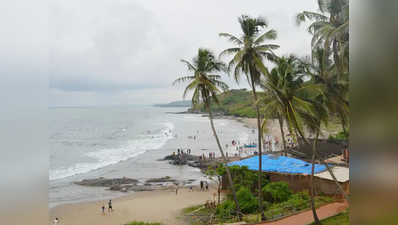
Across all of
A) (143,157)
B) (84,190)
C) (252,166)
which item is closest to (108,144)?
(143,157)

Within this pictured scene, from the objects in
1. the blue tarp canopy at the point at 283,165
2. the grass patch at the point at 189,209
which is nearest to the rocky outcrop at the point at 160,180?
the grass patch at the point at 189,209

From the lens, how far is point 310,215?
8.47 m

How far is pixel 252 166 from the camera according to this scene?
44.3 feet

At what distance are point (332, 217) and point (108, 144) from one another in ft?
106

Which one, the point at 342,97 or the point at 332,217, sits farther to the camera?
the point at 332,217

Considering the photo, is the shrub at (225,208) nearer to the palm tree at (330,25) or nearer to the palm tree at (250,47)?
the palm tree at (250,47)

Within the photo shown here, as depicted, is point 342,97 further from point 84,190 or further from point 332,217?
point 84,190

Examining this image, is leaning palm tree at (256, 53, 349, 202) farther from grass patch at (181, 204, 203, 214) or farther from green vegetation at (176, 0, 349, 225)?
grass patch at (181, 204, 203, 214)

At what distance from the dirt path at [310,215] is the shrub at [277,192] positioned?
2.14 meters

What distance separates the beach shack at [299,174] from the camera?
10.8 metres

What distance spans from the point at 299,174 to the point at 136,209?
26.3 ft

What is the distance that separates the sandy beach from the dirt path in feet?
14.2

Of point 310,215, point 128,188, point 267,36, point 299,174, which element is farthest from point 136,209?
point 267,36

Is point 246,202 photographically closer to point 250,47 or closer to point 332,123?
point 250,47
